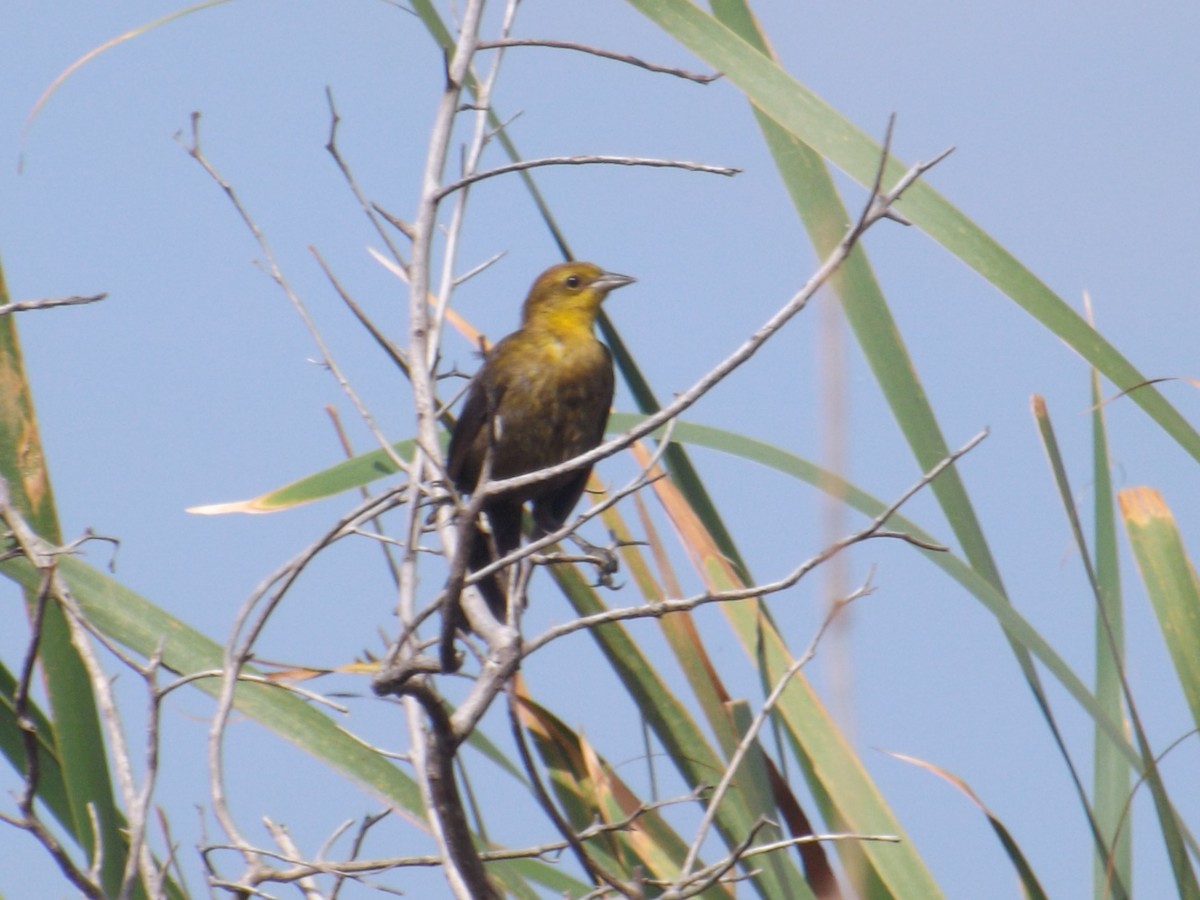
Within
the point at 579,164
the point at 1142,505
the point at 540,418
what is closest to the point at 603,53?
the point at 579,164

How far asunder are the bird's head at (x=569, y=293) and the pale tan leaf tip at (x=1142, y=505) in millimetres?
1939

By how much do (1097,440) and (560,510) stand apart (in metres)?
1.81

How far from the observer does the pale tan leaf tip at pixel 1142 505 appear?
2205 millimetres

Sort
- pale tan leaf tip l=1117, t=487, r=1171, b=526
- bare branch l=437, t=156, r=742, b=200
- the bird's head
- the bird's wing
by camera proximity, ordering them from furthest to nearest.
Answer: the bird's head, the bird's wing, pale tan leaf tip l=1117, t=487, r=1171, b=526, bare branch l=437, t=156, r=742, b=200

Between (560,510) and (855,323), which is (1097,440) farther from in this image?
(560,510)

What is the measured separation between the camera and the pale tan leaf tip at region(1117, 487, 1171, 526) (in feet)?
7.23

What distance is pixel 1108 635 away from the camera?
2006 millimetres

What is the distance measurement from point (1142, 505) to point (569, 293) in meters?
2.07

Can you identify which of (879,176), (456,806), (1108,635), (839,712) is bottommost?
(1108,635)

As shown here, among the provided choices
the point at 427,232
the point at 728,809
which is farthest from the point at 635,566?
the point at 427,232

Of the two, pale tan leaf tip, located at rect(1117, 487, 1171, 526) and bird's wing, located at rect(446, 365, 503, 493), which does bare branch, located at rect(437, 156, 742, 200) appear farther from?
bird's wing, located at rect(446, 365, 503, 493)

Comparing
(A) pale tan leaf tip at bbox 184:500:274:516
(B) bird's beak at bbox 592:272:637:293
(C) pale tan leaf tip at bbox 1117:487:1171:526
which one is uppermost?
(B) bird's beak at bbox 592:272:637:293

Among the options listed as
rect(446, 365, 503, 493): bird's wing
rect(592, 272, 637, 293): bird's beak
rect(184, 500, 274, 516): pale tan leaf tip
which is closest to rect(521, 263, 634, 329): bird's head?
rect(592, 272, 637, 293): bird's beak

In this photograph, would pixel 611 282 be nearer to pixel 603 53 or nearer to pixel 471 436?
pixel 471 436
